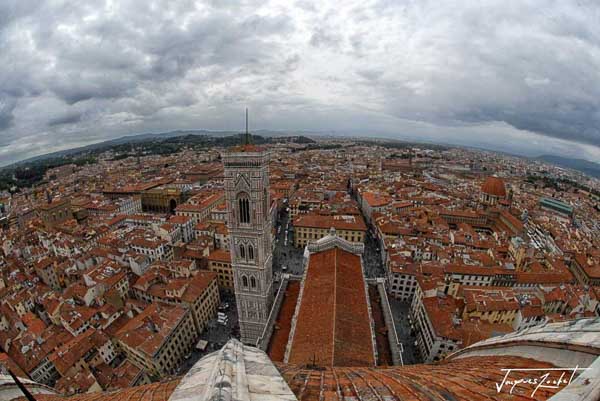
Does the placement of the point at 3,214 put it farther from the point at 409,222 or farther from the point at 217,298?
the point at 409,222

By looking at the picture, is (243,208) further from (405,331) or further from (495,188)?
(495,188)

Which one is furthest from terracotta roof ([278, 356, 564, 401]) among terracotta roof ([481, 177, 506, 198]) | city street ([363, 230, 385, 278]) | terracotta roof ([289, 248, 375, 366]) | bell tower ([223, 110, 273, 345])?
terracotta roof ([481, 177, 506, 198])

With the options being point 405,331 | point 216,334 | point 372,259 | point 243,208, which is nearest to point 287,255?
point 372,259

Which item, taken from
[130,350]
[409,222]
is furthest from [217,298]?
[409,222]

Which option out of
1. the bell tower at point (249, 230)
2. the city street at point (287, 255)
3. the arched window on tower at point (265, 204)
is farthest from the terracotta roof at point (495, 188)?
the arched window on tower at point (265, 204)

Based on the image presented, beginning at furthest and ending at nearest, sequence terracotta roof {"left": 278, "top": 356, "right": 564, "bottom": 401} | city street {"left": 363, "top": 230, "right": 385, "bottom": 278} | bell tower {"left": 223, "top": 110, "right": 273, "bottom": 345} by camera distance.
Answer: city street {"left": 363, "top": 230, "right": 385, "bottom": 278} < bell tower {"left": 223, "top": 110, "right": 273, "bottom": 345} < terracotta roof {"left": 278, "top": 356, "right": 564, "bottom": 401}

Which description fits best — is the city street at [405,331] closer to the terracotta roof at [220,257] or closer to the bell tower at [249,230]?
the bell tower at [249,230]

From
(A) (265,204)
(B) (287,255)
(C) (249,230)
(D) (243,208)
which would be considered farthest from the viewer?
(B) (287,255)
